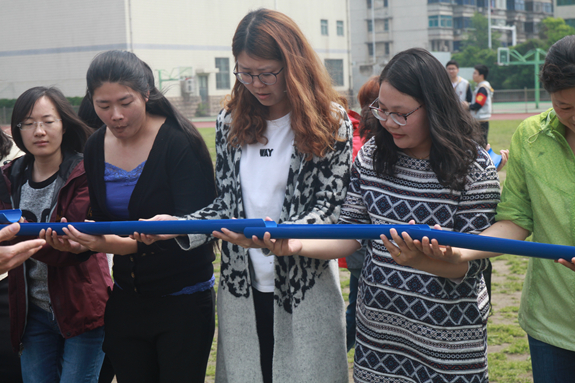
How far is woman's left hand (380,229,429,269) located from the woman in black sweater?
0.95 m

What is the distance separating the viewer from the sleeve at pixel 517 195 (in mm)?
2256

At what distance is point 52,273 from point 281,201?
50.2 inches

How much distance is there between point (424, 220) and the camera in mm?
2275

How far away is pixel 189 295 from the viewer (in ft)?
8.89

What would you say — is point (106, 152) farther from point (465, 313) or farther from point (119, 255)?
point (465, 313)

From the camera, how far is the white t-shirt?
2521 mm

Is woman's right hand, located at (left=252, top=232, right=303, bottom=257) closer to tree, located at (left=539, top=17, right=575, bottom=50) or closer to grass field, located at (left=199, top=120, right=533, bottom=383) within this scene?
grass field, located at (left=199, top=120, right=533, bottom=383)

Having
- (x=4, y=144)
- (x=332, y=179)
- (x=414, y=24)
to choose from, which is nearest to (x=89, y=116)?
(x=4, y=144)

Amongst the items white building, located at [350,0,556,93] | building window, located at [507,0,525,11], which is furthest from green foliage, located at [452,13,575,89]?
building window, located at [507,0,525,11]

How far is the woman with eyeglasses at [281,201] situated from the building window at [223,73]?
42082mm

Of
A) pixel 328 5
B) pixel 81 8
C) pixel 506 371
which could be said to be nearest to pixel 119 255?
pixel 506 371

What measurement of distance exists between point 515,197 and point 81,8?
39787 millimetres

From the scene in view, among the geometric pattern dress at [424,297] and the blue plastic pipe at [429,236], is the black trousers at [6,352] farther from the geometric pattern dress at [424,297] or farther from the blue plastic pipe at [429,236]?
the geometric pattern dress at [424,297]

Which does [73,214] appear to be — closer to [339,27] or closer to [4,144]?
[4,144]
